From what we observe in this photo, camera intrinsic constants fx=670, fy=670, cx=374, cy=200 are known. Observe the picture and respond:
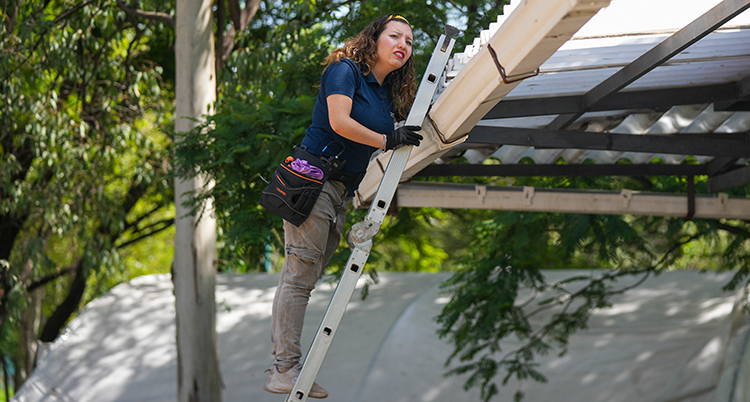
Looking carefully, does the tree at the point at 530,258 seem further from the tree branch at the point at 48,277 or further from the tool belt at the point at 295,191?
the tree branch at the point at 48,277

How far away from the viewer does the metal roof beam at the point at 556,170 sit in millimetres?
4062

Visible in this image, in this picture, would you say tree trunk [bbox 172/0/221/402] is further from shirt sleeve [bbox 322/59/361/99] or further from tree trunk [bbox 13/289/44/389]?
tree trunk [bbox 13/289/44/389]

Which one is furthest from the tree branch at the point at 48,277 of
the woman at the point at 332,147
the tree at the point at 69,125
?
the woman at the point at 332,147

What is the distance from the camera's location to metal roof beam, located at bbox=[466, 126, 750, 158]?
325cm

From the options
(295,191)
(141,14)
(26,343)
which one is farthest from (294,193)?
(26,343)

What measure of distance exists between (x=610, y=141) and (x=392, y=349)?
16.4 ft

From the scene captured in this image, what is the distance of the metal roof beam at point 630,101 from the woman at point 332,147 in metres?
0.95

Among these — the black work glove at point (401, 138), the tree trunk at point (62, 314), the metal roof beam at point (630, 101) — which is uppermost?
the metal roof beam at point (630, 101)

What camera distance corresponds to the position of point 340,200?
249 cm

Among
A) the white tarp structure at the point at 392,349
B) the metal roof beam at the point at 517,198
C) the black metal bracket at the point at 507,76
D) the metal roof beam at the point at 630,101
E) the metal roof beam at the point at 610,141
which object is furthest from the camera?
the white tarp structure at the point at 392,349

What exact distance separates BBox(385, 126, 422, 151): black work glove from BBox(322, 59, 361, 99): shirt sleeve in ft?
0.62

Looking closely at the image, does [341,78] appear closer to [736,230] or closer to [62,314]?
[736,230]

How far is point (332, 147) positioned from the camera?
2334 mm

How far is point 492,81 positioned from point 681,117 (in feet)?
8.56
